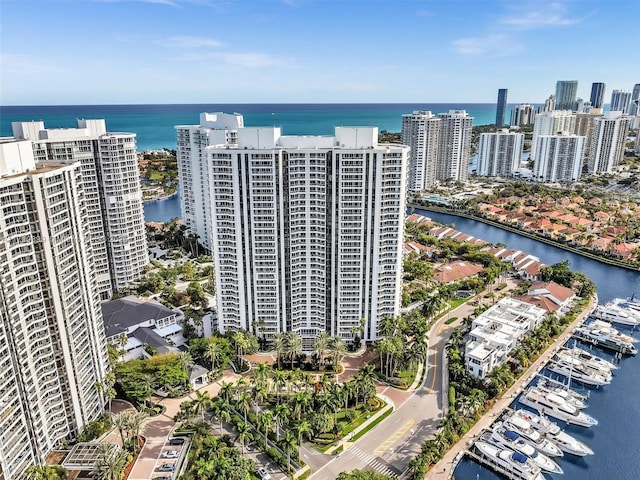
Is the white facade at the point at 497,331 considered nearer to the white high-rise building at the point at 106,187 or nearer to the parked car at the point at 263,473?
the parked car at the point at 263,473

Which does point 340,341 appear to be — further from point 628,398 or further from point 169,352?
point 628,398

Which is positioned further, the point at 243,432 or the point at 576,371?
the point at 576,371

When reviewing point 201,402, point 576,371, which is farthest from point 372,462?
point 576,371

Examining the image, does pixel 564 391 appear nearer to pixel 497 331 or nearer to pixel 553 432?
pixel 553 432

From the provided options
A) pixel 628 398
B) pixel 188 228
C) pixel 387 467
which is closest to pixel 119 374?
pixel 387 467

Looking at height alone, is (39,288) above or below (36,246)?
below

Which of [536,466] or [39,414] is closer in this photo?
[39,414]

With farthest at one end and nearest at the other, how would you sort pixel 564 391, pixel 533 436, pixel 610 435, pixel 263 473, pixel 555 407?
pixel 564 391
pixel 555 407
pixel 610 435
pixel 533 436
pixel 263 473
